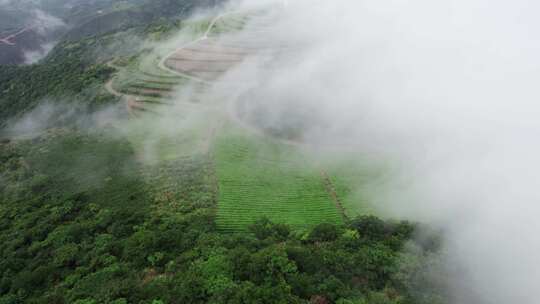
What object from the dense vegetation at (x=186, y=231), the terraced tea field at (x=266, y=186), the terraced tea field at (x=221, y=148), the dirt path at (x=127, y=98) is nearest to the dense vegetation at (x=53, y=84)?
the dirt path at (x=127, y=98)

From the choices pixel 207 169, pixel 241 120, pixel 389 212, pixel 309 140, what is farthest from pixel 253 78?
pixel 389 212

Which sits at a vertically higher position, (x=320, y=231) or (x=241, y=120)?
(x=241, y=120)

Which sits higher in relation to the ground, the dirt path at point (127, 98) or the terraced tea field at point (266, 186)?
the dirt path at point (127, 98)

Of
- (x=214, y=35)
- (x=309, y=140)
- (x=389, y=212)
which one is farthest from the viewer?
(x=214, y=35)

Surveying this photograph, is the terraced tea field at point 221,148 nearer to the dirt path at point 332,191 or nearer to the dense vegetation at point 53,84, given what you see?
the dirt path at point 332,191

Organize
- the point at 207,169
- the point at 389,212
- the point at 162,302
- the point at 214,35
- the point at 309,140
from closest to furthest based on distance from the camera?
the point at 162,302
the point at 389,212
the point at 207,169
the point at 309,140
the point at 214,35

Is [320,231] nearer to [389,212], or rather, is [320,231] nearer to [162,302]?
[389,212]

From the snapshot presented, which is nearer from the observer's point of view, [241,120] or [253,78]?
[241,120]
